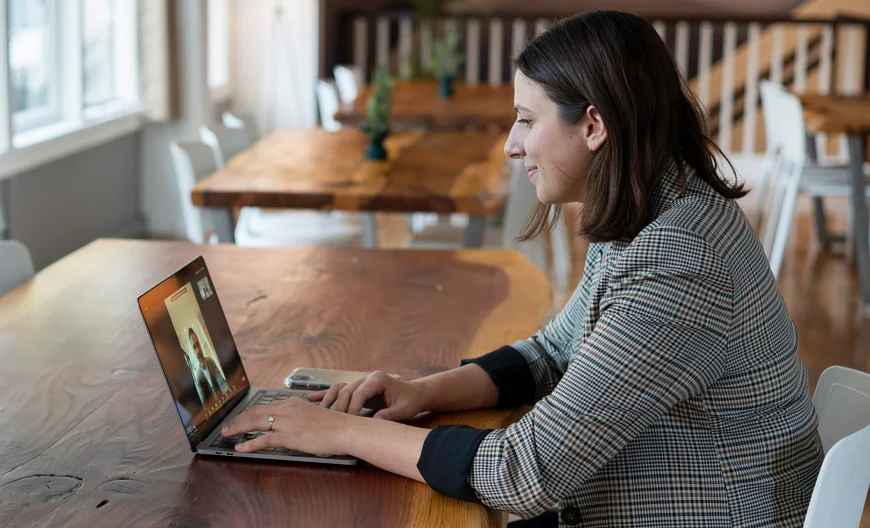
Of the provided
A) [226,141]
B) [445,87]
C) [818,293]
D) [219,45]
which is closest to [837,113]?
[818,293]

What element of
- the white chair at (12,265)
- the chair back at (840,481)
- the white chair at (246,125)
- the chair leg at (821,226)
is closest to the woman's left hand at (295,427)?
the chair back at (840,481)

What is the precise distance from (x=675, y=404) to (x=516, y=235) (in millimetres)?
1978

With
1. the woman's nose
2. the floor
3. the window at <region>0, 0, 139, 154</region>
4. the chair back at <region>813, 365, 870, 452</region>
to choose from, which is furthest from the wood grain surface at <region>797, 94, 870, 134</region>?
the woman's nose

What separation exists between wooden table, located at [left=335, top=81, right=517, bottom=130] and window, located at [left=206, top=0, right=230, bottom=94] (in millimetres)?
1570

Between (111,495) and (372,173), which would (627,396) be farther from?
(372,173)

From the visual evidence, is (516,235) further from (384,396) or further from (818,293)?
(818,293)

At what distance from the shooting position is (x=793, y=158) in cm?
473

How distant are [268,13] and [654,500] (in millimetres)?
6420

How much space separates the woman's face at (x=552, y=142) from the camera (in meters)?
1.28

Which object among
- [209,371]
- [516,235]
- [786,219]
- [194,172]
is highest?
[209,371]

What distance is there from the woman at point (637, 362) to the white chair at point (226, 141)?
8.82 ft

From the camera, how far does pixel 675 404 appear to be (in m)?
1.21

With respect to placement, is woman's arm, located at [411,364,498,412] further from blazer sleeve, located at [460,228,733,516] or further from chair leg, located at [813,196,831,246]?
chair leg, located at [813,196,831,246]

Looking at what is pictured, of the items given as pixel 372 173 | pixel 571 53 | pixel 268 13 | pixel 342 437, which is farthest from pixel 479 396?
pixel 268 13
